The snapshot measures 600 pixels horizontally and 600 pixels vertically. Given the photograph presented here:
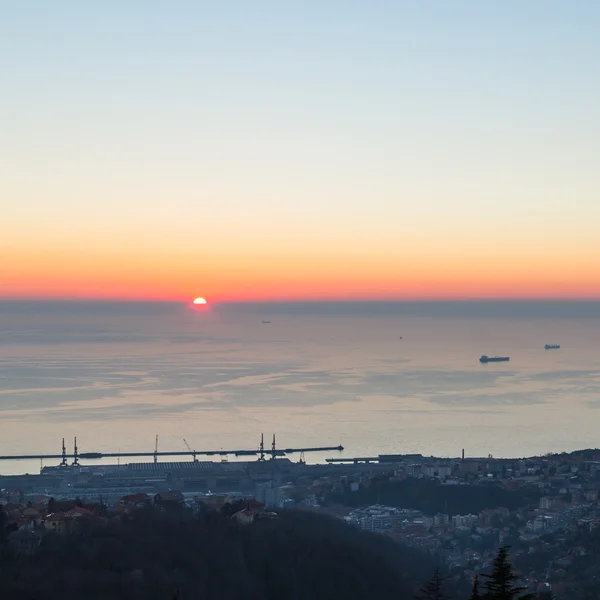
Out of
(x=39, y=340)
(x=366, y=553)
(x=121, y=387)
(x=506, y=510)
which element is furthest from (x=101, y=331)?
(x=366, y=553)

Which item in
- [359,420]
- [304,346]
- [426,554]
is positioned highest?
[304,346]

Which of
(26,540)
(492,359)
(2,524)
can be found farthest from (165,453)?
(492,359)

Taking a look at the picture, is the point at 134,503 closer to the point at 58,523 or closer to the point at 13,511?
the point at 13,511

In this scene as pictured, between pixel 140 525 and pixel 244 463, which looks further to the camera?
pixel 244 463

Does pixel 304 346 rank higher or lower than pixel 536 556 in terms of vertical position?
higher

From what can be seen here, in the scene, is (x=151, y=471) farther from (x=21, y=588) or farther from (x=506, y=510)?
(x=21, y=588)

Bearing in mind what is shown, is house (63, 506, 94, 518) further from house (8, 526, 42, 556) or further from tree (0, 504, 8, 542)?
tree (0, 504, 8, 542)
